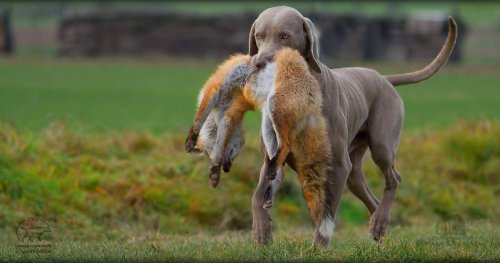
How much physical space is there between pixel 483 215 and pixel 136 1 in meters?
49.2

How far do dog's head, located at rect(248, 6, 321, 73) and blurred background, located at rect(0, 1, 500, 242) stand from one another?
385 centimetres

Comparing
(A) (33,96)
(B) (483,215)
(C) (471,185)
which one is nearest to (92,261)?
(B) (483,215)

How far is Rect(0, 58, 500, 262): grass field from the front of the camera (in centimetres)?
872

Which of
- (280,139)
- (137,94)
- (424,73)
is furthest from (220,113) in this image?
(137,94)

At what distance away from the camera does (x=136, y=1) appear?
63.5 m

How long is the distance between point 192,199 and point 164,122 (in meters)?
8.41

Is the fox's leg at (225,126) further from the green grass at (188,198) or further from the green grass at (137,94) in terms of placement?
the green grass at (137,94)

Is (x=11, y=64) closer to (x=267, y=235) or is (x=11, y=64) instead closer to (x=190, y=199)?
(x=190, y=199)

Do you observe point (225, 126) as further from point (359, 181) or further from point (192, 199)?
point (192, 199)

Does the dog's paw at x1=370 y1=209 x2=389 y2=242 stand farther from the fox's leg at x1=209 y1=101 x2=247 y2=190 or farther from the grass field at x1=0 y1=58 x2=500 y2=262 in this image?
the fox's leg at x1=209 y1=101 x2=247 y2=190

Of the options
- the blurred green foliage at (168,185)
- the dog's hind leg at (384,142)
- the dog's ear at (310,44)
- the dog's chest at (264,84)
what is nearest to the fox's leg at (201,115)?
the dog's chest at (264,84)

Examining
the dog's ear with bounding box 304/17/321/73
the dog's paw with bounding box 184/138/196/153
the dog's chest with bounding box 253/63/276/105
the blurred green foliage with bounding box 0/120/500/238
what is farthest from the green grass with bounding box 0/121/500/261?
the dog's ear with bounding box 304/17/321/73

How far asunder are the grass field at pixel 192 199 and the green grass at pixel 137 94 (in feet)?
1.28

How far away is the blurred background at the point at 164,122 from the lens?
45.8ft
